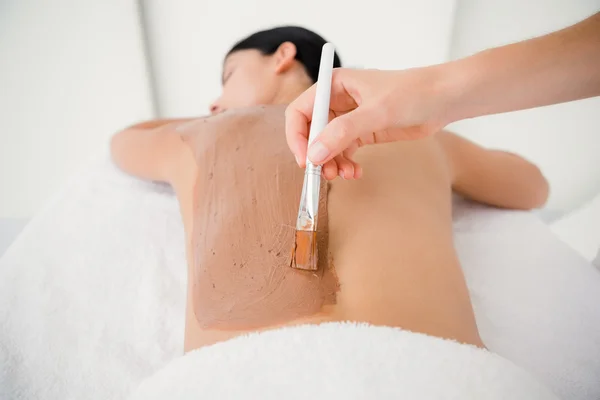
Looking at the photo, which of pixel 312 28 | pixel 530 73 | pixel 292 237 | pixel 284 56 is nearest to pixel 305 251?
pixel 292 237

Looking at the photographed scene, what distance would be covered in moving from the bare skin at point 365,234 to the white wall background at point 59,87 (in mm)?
683

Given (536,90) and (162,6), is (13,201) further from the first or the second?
(536,90)

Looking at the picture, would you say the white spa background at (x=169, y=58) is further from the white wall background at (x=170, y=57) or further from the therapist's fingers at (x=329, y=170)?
the therapist's fingers at (x=329, y=170)

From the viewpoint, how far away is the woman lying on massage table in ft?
1.55

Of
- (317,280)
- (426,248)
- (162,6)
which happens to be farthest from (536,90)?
(162,6)

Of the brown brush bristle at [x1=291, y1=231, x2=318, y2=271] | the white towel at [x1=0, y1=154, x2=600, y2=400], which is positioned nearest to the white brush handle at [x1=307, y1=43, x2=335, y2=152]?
the brown brush bristle at [x1=291, y1=231, x2=318, y2=271]

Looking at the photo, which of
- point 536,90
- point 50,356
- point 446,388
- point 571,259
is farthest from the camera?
point 571,259

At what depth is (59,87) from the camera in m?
1.25

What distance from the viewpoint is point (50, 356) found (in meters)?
0.60

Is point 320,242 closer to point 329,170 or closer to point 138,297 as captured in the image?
point 329,170

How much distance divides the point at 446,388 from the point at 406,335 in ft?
0.20

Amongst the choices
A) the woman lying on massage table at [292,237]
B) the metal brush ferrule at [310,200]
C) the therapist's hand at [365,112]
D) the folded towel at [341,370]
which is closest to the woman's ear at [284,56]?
the woman lying on massage table at [292,237]

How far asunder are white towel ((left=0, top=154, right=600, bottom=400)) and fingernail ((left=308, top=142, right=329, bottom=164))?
413 mm

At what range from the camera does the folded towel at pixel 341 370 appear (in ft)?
1.10
